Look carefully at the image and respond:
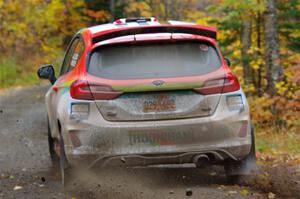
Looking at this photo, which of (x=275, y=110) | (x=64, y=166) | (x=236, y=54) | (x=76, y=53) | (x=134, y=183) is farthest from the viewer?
(x=236, y=54)

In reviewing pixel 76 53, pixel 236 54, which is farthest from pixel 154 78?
pixel 236 54

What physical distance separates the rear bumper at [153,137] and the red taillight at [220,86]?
100 mm

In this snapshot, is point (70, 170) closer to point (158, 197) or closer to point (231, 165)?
point (158, 197)

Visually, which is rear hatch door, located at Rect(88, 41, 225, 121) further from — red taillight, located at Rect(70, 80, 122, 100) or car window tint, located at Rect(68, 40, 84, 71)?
car window tint, located at Rect(68, 40, 84, 71)

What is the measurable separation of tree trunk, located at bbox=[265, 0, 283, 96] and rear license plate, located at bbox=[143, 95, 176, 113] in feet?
32.3

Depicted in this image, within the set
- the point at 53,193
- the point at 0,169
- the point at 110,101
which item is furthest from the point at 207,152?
the point at 0,169

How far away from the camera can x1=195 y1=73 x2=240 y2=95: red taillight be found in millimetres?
6848

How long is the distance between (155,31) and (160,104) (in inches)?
35.4

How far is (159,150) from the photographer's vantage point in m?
6.79

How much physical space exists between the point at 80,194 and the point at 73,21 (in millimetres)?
36465

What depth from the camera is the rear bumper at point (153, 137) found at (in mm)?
6734

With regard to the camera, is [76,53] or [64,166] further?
[76,53]

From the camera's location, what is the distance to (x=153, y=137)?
22.2 feet

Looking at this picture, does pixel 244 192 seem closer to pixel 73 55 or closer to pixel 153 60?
pixel 153 60
